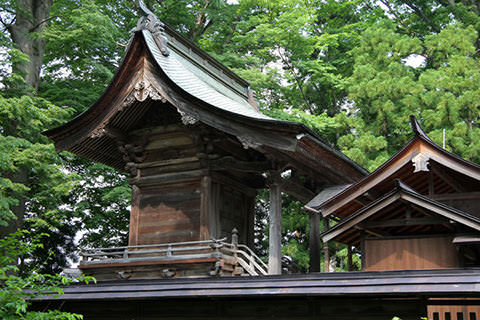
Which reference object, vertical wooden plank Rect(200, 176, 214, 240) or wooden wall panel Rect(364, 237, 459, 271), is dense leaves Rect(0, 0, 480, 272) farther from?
wooden wall panel Rect(364, 237, 459, 271)

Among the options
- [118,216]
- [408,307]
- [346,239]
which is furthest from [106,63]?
[408,307]

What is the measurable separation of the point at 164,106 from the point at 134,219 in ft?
10.3

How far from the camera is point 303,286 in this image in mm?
8703

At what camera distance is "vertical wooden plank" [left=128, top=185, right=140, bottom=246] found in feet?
47.1

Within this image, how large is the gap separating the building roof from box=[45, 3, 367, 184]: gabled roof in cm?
345

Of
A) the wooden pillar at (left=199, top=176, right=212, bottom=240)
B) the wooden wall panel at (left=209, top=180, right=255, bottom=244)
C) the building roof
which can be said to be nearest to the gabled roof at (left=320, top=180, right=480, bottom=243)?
the building roof

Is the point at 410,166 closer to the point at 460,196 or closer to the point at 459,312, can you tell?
the point at 460,196

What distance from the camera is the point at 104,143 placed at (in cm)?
1531

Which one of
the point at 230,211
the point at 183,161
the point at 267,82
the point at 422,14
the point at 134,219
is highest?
the point at 422,14

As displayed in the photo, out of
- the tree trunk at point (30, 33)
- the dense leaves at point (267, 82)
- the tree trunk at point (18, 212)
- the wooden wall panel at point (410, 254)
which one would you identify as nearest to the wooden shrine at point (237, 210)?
the wooden wall panel at point (410, 254)

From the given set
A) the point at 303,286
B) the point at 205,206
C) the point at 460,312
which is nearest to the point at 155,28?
the point at 205,206

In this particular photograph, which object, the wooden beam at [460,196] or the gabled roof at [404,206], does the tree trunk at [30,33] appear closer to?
the gabled roof at [404,206]

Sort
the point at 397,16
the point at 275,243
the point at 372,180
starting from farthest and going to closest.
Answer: the point at 397,16, the point at 275,243, the point at 372,180

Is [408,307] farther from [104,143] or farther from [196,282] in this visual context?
[104,143]
